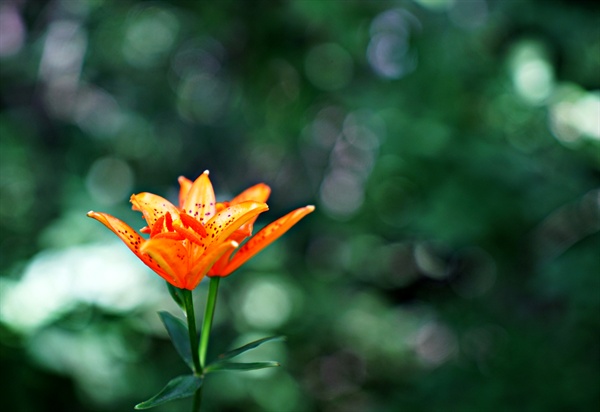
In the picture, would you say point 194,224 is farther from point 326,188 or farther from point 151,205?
point 326,188

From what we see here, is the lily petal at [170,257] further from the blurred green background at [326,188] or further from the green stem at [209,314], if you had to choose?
the blurred green background at [326,188]

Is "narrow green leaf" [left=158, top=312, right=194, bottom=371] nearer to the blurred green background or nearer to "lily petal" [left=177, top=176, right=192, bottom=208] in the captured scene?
"lily petal" [left=177, top=176, right=192, bottom=208]

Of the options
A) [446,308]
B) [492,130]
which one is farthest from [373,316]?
[492,130]

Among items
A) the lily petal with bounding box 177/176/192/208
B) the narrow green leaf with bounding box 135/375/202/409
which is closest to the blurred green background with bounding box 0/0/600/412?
the lily petal with bounding box 177/176/192/208

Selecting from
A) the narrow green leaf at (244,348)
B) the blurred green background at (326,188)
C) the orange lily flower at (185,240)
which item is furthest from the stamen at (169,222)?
the blurred green background at (326,188)

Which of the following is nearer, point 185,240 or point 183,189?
point 185,240

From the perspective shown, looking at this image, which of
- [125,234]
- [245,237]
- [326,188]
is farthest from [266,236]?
[326,188]
